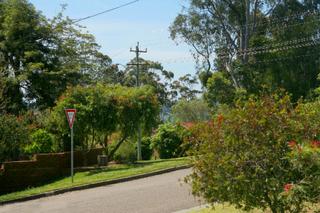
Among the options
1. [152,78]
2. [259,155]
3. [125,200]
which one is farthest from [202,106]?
[259,155]

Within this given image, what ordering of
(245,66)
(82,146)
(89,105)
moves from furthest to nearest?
(245,66), (82,146), (89,105)

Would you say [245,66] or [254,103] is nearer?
[254,103]

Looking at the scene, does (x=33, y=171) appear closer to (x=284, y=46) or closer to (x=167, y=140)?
(x=167, y=140)

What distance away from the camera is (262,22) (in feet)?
155

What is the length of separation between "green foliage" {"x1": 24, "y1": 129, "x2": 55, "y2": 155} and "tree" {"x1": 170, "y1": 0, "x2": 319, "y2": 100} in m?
24.4

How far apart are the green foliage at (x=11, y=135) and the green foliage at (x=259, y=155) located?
1479 cm

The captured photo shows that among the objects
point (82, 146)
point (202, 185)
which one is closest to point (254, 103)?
point (202, 185)

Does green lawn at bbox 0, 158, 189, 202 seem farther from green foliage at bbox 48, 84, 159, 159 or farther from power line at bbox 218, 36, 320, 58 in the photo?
power line at bbox 218, 36, 320, 58

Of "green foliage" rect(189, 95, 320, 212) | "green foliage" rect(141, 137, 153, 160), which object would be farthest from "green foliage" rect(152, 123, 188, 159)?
"green foliage" rect(189, 95, 320, 212)

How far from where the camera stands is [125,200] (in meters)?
14.4

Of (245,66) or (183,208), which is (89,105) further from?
(245,66)

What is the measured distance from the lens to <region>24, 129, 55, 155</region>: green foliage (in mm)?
Result: 25016

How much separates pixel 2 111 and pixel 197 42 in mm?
26322

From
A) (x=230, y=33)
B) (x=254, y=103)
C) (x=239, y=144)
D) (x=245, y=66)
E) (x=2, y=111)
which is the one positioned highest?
(x=230, y=33)
